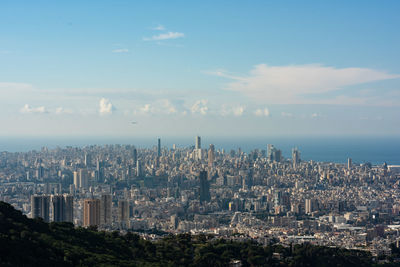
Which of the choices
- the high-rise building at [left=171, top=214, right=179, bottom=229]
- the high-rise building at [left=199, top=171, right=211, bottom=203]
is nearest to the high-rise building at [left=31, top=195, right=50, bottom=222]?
the high-rise building at [left=171, top=214, right=179, bottom=229]

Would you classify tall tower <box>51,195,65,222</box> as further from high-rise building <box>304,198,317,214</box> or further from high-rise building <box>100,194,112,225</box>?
high-rise building <box>304,198,317,214</box>

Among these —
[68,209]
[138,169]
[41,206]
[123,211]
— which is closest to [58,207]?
[68,209]

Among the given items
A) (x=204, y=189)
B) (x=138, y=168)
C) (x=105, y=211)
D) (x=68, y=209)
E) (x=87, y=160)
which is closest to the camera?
(x=68, y=209)

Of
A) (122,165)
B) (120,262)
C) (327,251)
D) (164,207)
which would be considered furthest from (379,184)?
(120,262)

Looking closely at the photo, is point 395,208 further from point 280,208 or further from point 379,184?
point 379,184

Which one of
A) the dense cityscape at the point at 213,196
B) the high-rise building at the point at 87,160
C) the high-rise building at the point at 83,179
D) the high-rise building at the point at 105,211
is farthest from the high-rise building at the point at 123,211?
the high-rise building at the point at 87,160

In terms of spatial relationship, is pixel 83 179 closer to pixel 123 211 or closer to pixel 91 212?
pixel 123 211
